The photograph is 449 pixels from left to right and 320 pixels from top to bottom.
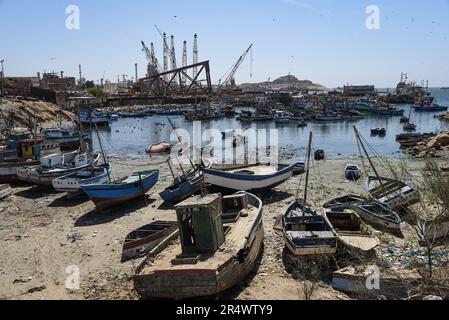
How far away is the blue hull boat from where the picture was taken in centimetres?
1931

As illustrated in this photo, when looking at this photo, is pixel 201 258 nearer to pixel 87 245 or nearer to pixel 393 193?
pixel 87 245

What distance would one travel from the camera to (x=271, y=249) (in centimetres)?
1334

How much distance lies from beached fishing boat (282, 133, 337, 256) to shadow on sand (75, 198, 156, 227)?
801cm

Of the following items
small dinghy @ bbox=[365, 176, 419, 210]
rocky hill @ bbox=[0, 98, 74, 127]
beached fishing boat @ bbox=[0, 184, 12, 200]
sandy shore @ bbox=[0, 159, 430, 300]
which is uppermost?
rocky hill @ bbox=[0, 98, 74, 127]

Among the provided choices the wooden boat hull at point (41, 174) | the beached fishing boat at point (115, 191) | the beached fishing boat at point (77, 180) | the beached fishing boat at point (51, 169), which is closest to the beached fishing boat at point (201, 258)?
the beached fishing boat at point (115, 191)

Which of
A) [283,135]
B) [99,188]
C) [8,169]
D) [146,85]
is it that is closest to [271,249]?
[99,188]

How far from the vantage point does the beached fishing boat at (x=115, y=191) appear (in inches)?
726

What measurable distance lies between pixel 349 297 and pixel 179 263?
4.32m

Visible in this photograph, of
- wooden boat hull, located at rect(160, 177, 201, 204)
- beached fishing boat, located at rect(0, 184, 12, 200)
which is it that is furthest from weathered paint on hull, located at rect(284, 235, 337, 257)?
beached fishing boat, located at rect(0, 184, 12, 200)

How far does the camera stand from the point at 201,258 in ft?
33.0

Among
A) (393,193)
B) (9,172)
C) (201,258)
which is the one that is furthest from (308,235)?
(9,172)

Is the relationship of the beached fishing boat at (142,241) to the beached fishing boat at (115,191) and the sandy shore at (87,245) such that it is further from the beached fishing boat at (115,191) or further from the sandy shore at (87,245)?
the beached fishing boat at (115,191)

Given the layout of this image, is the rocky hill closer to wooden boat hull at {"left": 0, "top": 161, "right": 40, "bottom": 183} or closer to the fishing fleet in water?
wooden boat hull at {"left": 0, "top": 161, "right": 40, "bottom": 183}

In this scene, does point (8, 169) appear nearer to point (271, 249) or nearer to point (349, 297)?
point (271, 249)
